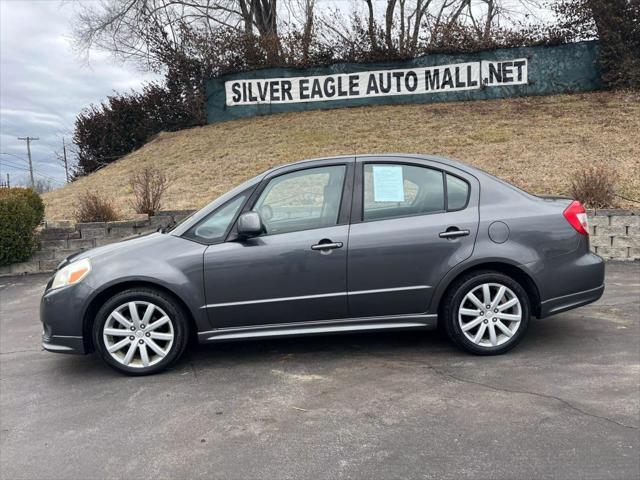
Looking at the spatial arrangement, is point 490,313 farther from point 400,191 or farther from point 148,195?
point 148,195

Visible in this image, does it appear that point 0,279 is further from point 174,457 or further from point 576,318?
→ point 576,318

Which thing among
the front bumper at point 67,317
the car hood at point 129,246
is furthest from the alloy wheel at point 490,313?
the front bumper at point 67,317

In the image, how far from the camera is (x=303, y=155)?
42.9 ft

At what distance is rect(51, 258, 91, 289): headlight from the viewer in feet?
13.0

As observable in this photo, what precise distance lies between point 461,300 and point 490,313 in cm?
25

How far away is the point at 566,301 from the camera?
4168 millimetres

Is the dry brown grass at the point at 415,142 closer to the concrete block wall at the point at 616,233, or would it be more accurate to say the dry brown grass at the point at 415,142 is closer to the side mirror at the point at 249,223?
the concrete block wall at the point at 616,233

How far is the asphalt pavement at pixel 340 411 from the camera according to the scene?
2.76 metres

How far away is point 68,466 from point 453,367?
2633 mm

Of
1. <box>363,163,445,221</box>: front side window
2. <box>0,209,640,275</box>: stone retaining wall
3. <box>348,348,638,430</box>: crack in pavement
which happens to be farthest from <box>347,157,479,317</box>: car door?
<box>0,209,640,275</box>: stone retaining wall

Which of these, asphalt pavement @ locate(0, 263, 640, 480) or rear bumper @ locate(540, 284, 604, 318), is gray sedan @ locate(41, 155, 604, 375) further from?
asphalt pavement @ locate(0, 263, 640, 480)

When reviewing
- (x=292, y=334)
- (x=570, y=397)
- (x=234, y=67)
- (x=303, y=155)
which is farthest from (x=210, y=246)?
(x=234, y=67)

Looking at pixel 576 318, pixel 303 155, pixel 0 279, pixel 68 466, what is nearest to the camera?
pixel 68 466

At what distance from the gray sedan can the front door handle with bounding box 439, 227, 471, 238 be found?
0.4 inches
